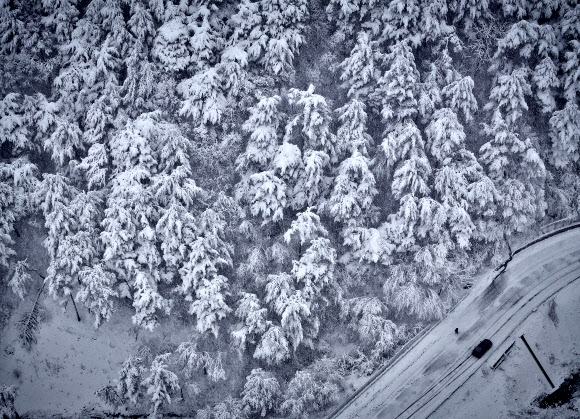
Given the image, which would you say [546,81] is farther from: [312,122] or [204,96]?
[204,96]

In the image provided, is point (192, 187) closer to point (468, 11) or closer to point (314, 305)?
point (314, 305)

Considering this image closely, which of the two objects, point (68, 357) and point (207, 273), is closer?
point (207, 273)

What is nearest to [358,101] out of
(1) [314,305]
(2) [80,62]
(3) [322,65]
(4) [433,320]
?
(3) [322,65]

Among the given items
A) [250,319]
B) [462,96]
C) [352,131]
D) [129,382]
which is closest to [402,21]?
[462,96]

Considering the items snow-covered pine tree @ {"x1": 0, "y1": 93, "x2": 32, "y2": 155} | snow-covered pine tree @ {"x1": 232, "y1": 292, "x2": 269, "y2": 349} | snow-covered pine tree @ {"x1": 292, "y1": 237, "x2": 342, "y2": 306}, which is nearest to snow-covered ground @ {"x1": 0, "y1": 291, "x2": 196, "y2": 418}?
snow-covered pine tree @ {"x1": 232, "y1": 292, "x2": 269, "y2": 349}

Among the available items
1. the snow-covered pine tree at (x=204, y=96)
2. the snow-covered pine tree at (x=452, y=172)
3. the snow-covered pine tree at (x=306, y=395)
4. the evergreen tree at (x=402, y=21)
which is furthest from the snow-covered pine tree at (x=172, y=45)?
the snow-covered pine tree at (x=306, y=395)
